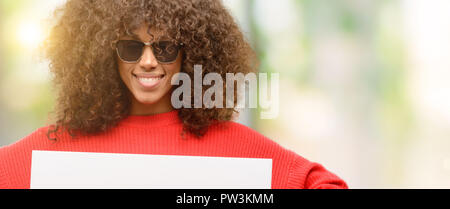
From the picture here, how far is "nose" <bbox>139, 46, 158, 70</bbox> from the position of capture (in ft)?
4.97

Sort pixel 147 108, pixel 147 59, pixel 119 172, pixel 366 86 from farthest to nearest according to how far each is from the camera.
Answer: pixel 366 86 < pixel 147 108 < pixel 147 59 < pixel 119 172

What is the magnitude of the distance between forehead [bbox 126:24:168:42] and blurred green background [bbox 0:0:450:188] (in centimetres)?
75

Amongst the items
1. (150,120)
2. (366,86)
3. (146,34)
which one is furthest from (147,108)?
(366,86)

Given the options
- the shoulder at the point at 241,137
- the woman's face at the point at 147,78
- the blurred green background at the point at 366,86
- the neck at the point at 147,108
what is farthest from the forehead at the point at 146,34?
the blurred green background at the point at 366,86

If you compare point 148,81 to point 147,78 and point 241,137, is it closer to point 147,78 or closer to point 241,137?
point 147,78

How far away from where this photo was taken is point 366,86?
90.4 inches

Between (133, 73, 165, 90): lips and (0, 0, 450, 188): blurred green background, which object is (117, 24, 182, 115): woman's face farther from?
(0, 0, 450, 188): blurred green background

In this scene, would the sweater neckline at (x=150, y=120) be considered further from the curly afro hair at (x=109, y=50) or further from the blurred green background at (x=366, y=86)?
the blurred green background at (x=366, y=86)

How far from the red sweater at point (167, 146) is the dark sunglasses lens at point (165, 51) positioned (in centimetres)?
19

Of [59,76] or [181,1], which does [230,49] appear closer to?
[181,1]

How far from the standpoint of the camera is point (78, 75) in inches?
63.7

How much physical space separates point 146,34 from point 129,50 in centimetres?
7

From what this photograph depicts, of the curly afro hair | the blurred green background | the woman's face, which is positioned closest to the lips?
the woman's face
